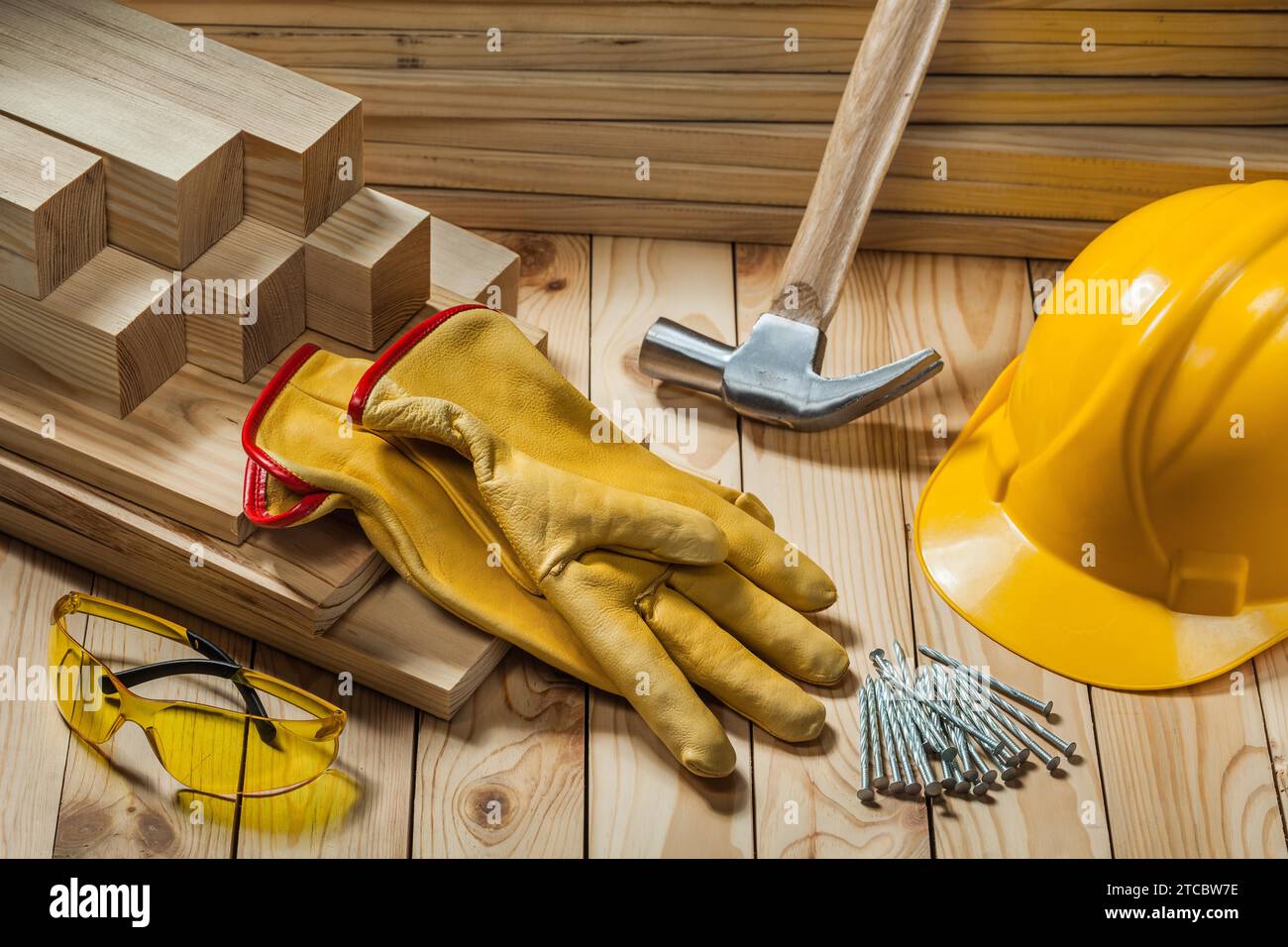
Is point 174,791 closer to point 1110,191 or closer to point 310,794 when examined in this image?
point 310,794

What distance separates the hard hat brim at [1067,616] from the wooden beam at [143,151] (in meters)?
0.99

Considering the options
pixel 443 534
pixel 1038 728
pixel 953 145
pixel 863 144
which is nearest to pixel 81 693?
pixel 443 534

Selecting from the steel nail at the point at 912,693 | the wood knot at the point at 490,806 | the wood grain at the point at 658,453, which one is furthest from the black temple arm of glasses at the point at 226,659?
the steel nail at the point at 912,693

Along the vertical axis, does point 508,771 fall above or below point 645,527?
below

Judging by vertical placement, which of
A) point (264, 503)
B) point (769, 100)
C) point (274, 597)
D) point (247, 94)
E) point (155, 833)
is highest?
point (769, 100)

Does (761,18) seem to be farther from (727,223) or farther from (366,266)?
(366,266)

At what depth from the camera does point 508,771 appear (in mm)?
1779

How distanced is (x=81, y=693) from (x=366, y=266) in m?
0.60

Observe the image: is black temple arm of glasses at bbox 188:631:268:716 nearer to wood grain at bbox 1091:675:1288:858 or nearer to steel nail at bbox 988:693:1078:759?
steel nail at bbox 988:693:1078:759

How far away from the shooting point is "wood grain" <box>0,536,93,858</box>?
66.0 inches

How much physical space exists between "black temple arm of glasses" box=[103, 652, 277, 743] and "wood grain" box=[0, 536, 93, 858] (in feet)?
0.33

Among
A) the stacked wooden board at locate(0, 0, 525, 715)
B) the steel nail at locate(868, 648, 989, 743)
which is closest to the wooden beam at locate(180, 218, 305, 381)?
the stacked wooden board at locate(0, 0, 525, 715)

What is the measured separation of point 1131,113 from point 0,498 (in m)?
1.73

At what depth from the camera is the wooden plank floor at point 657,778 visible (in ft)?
5.60
